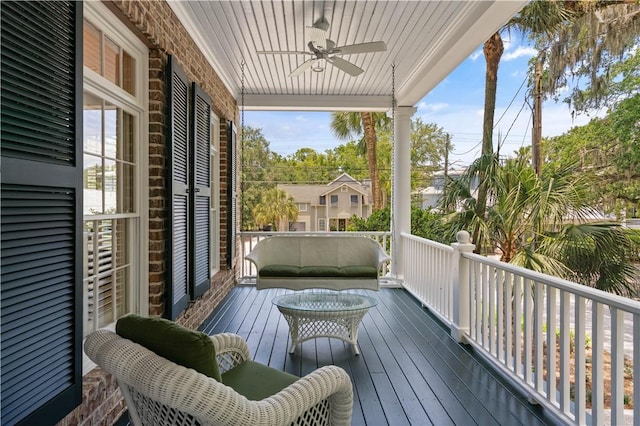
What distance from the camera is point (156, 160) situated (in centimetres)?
301

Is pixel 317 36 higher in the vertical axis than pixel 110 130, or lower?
higher

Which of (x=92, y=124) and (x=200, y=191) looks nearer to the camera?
(x=92, y=124)

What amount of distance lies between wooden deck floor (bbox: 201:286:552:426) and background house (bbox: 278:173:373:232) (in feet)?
46.0

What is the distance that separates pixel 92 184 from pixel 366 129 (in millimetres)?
10919

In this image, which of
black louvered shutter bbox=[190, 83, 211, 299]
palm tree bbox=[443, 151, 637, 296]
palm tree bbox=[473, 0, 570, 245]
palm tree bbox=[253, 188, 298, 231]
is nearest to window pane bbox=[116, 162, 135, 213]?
black louvered shutter bbox=[190, 83, 211, 299]

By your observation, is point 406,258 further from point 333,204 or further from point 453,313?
point 333,204

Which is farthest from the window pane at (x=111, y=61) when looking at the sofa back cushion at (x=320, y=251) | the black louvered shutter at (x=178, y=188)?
the sofa back cushion at (x=320, y=251)

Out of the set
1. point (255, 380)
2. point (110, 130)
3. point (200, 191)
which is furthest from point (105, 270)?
point (200, 191)

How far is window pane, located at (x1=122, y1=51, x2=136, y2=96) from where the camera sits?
108 inches

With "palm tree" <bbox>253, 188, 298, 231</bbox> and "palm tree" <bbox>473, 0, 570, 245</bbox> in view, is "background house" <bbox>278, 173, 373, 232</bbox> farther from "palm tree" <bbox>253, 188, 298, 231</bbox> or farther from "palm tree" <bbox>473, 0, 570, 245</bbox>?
"palm tree" <bbox>473, 0, 570, 245</bbox>

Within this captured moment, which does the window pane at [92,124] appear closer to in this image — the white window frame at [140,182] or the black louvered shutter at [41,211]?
the white window frame at [140,182]

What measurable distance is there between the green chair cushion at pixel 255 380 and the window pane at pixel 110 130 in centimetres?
151

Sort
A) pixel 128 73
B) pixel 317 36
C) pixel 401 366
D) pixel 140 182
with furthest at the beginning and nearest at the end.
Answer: pixel 317 36
pixel 401 366
pixel 140 182
pixel 128 73

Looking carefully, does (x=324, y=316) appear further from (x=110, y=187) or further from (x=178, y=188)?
(x=110, y=187)
